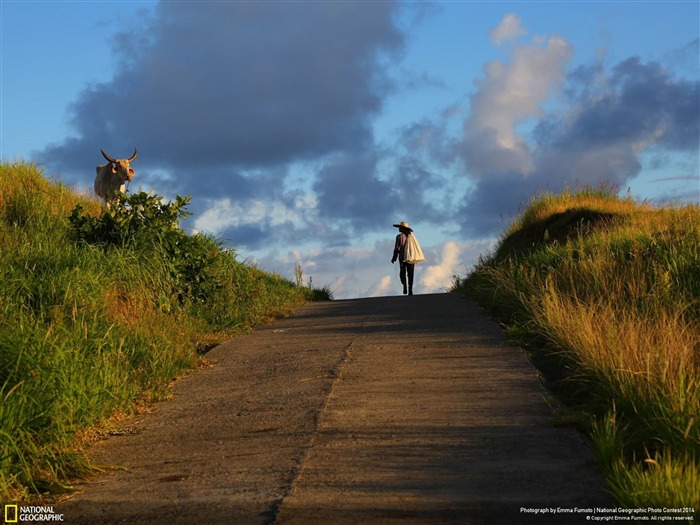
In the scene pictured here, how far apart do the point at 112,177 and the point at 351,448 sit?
18927 millimetres

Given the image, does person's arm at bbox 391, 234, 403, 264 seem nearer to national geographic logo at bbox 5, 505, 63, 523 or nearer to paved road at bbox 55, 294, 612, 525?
paved road at bbox 55, 294, 612, 525

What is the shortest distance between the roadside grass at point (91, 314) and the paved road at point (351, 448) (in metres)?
0.34

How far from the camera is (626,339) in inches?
330

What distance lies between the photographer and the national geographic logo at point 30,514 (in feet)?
18.6

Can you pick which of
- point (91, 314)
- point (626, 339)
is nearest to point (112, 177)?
point (91, 314)

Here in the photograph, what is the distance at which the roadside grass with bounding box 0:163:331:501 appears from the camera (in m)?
6.64

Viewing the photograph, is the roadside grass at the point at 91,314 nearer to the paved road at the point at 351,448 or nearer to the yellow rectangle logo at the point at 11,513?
the yellow rectangle logo at the point at 11,513

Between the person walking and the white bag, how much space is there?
2.8 inches

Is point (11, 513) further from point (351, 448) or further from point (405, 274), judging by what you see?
point (405, 274)

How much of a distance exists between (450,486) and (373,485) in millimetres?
484

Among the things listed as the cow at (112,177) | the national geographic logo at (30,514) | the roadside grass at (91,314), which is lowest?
the national geographic logo at (30,514)

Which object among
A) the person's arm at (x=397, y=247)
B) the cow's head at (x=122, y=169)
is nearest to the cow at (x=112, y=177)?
the cow's head at (x=122, y=169)

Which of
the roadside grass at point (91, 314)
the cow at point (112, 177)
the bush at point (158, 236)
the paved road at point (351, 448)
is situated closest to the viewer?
the paved road at point (351, 448)

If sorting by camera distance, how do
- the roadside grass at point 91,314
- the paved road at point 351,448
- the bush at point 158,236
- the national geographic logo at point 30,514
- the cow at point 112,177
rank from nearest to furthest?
the paved road at point 351,448, the national geographic logo at point 30,514, the roadside grass at point 91,314, the bush at point 158,236, the cow at point 112,177
